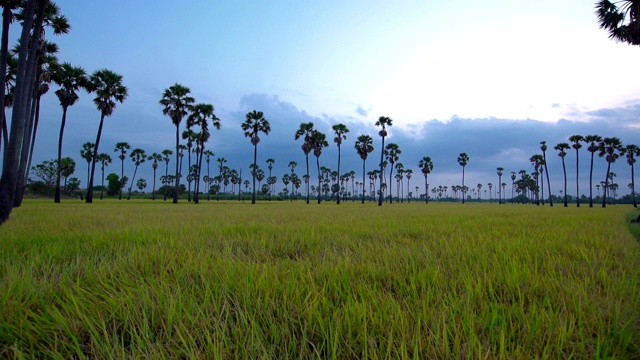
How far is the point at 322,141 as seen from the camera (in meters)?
61.4

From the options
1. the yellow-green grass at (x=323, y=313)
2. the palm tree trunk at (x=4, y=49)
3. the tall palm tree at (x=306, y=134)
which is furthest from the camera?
the tall palm tree at (x=306, y=134)

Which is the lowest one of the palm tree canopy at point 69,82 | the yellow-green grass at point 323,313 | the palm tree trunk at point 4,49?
the yellow-green grass at point 323,313

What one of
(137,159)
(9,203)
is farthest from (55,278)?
(137,159)

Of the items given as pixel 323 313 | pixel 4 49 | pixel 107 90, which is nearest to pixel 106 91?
pixel 107 90

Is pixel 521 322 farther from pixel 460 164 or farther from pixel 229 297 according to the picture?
pixel 460 164

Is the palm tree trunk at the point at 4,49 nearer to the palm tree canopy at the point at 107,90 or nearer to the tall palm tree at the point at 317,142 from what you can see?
the palm tree canopy at the point at 107,90

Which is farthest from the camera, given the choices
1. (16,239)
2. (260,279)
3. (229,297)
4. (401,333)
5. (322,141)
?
(322,141)

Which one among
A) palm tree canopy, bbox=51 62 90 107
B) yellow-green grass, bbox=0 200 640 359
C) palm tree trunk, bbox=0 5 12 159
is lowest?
yellow-green grass, bbox=0 200 640 359

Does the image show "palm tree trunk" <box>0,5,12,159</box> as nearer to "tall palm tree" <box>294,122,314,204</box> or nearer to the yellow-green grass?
the yellow-green grass

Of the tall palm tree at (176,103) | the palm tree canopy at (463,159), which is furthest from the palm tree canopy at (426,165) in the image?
the tall palm tree at (176,103)

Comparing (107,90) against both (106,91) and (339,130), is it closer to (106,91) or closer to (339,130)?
(106,91)

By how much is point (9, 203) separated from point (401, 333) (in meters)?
12.6

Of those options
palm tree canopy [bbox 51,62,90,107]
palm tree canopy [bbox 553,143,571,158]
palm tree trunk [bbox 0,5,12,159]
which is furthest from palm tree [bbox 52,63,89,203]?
palm tree canopy [bbox 553,143,571,158]

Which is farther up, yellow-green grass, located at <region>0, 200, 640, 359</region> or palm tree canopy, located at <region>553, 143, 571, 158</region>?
palm tree canopy, located at <region>553, 143, 571, 158</region>
